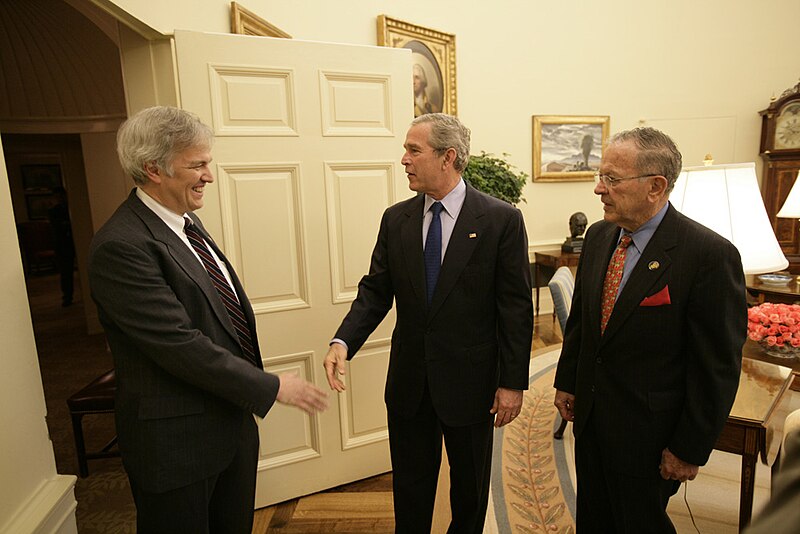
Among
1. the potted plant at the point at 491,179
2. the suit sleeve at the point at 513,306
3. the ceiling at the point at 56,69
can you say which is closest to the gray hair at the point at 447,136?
the suit sleeve at the point at 513,306

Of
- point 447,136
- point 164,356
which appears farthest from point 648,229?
point 164,356

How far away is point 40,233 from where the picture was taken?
35.5 feet

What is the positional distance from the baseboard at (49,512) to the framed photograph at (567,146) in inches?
215

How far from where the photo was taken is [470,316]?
5.90 ft

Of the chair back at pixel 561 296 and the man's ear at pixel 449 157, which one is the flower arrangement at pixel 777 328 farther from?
the man's ear at pixel 449 157

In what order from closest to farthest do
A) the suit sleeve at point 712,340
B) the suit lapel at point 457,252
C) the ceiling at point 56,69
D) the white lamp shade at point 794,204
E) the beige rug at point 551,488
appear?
the suit sleeve at point 712,340, the suit lapel at point 457,252, the beige rug at point 551,488, the white lamp shade at point 794,204, the ceiling at point 56,69

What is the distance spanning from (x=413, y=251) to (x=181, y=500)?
3.47 ft

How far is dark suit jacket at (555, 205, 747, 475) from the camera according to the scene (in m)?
1.38

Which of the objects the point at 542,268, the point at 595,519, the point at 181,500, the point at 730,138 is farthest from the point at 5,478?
the point at 730,138

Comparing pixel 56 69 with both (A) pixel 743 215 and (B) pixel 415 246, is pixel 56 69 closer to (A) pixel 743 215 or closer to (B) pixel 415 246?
(B) pixel 415 246

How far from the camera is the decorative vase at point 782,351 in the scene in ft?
8.22

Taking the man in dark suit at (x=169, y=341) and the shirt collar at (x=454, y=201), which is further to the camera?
the shirt collar at (x=454, y=201)

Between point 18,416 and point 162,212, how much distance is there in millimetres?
667

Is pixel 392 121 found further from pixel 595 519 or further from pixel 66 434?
pixel 66 434
